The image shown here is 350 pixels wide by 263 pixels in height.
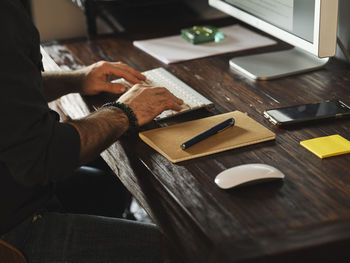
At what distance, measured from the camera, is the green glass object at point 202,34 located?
174 cm

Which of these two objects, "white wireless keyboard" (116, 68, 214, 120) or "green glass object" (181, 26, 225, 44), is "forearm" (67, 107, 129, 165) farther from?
"green glass object" (181, 26, 225, 44)

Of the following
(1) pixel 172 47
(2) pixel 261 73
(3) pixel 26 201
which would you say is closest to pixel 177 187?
(3) pixel 26 201

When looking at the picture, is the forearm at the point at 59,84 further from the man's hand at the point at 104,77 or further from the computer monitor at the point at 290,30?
the computer monitor at the point at 290,30

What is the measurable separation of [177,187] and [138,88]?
1.17 ft

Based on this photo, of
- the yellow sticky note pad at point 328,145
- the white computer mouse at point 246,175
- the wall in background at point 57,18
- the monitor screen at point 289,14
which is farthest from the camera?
the wall in background at point 57,18

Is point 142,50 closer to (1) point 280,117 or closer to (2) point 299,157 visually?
(1) point 280,117

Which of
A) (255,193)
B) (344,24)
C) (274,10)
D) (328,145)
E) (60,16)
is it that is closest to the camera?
(255,193)

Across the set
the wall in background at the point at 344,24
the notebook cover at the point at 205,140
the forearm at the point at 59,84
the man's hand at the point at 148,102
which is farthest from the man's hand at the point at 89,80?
the wall in background at the point at 344,24

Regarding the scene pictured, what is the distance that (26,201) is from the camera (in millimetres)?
1140

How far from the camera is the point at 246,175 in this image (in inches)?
37.7

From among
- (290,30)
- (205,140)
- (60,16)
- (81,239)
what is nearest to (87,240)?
(81,239)

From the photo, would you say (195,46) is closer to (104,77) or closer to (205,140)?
(104,77)

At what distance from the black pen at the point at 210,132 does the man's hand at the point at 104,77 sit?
336 millimetres

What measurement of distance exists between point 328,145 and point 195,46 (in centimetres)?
74
